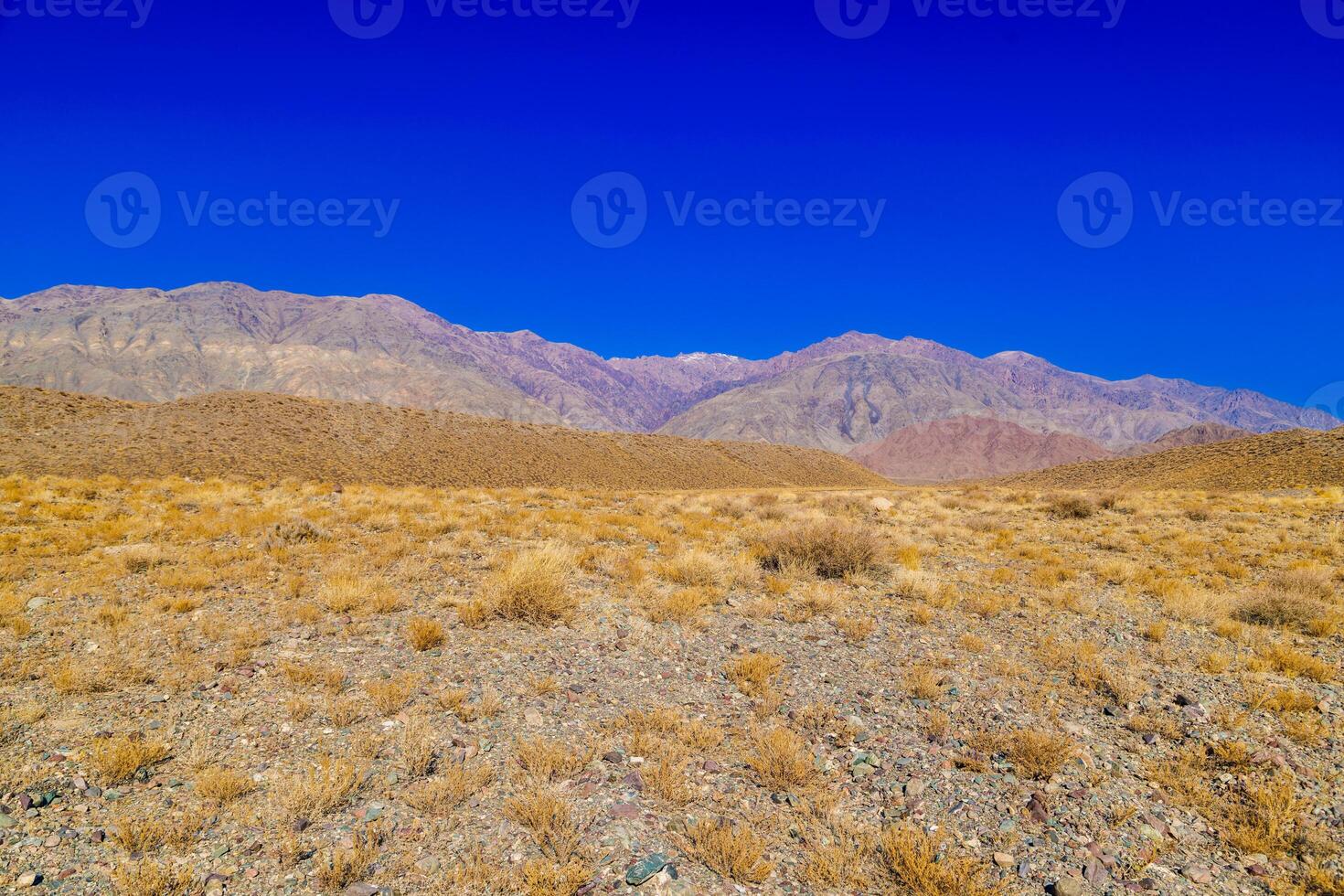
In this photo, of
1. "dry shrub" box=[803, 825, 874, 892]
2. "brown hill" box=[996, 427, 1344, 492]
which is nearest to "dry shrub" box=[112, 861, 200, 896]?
"dry shrub" box=[803, 825, 874, 892]

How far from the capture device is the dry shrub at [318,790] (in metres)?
4.19

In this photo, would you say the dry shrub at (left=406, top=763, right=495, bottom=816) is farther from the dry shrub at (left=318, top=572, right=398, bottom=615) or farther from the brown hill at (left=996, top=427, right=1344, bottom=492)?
the brown hill at (left=996, top=427, right=1344, bottom=492)

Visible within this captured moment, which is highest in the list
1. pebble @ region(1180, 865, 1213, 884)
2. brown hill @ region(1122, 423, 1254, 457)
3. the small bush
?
brown hill @ region(1122, 423, 1254, 457)

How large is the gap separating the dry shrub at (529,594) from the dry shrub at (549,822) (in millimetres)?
4032

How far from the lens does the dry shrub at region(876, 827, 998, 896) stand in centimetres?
368

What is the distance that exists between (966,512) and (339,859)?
2248 centimetres

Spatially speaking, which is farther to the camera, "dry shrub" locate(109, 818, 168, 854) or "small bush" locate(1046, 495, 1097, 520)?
"small bush" locate(1046, 495, 1097, 520)

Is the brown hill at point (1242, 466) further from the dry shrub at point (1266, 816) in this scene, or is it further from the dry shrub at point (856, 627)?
the dry shrub at point (1266, 816)

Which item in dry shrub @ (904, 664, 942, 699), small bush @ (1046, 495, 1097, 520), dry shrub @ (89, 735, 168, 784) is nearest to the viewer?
dry shrub @ (89, 735, 168, 784)

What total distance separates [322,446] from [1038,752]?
48.6 meters

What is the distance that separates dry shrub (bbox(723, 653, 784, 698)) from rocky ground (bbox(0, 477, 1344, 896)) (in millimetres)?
40

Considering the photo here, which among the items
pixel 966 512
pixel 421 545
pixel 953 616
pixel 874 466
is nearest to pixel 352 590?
pixel 421 545

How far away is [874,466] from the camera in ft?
639

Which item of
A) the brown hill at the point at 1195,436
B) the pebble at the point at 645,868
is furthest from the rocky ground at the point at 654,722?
the brown hill at the point at 1195,436
